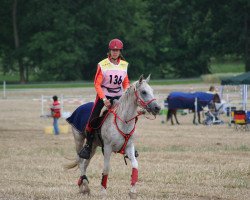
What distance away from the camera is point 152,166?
16906 mm

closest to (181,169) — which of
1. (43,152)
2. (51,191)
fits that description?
(51,191)

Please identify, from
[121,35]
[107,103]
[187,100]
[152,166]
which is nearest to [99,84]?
[107,103]

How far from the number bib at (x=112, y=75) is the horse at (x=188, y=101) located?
20.9m

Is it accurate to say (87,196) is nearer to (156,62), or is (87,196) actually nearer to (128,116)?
(128,116)

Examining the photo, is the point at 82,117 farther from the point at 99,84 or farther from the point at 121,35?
the point at 121,35

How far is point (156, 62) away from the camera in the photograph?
83688 mm

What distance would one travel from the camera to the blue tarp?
3378cm

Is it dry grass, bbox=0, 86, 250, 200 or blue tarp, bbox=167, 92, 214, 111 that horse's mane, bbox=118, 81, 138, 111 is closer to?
dry grass, bbox=0, 86, 250, 200

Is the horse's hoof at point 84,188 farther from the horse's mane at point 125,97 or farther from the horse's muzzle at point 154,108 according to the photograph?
the horse's muzzle at point 154,108

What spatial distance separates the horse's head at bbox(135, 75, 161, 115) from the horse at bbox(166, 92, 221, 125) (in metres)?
21.5

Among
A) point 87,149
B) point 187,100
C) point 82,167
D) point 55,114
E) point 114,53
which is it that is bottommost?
point 187,100

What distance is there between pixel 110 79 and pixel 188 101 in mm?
21798

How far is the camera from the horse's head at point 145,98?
11899 millimetres

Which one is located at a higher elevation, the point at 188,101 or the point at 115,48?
the point at 115,48
